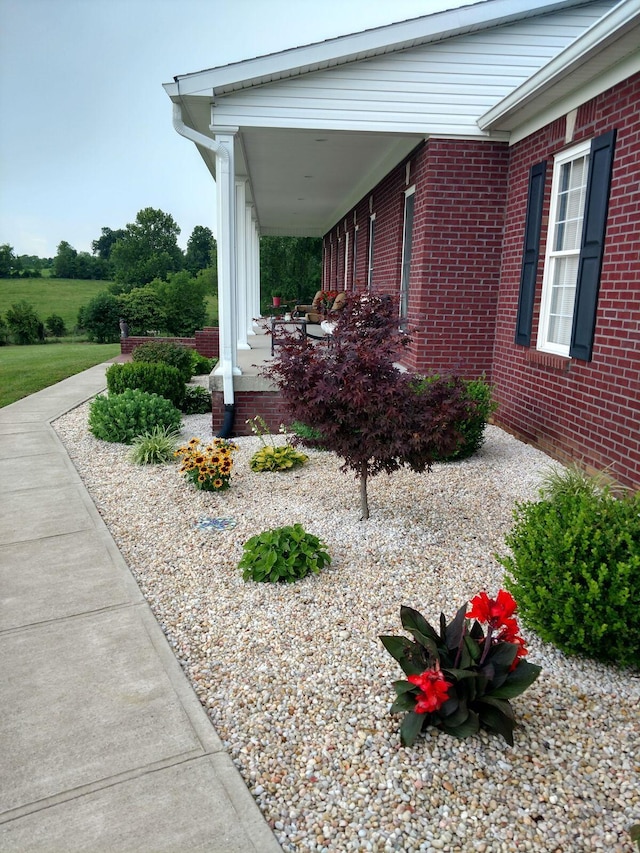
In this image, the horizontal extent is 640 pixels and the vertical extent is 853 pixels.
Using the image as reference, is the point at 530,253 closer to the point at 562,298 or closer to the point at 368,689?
the point at 562,298

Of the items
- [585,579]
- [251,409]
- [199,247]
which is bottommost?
[251,409]

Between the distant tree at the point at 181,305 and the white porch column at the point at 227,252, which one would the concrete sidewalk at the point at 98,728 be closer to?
the white porch column at the point at 227,252

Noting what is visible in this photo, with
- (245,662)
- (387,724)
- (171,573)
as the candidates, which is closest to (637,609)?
(387,724)

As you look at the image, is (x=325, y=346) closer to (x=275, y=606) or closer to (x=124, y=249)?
(x=275, y=606)

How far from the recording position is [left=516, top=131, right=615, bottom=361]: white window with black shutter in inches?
194

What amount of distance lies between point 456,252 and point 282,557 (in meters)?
4.75

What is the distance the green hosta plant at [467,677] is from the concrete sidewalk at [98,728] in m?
0.67

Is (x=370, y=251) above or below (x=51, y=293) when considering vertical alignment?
above

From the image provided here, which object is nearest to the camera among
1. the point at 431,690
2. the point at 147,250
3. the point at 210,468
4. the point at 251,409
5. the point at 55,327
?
the point at 431,690

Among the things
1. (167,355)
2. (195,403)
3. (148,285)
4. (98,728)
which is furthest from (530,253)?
(148,285)

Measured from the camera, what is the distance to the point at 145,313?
2292 centimetres

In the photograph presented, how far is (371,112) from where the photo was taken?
662 cm

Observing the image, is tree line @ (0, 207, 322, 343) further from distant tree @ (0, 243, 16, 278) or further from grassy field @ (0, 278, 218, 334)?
grassy field @ (0, 278, 218, 334)

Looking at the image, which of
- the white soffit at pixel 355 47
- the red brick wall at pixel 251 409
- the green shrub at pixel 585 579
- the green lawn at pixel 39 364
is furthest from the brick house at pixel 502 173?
the green lawn at pixel 39 364
